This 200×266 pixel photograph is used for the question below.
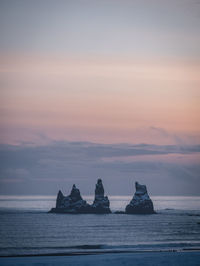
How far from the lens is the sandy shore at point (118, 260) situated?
3997cm

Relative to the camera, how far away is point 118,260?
41.1 meters

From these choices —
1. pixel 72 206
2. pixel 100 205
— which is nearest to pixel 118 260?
pixel 100 205

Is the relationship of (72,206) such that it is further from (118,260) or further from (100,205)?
(118,260)

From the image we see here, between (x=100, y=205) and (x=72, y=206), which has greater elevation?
(x=100, y=205)

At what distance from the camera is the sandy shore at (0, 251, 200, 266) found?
131 feet

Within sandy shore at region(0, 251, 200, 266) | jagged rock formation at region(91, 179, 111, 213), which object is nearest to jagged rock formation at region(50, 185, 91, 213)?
jagged rock formation at region(91, 179, 111, 213)

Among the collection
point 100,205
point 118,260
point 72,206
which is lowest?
point 118,260

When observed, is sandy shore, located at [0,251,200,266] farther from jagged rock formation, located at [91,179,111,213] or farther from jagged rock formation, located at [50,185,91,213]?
jagged rock formation, located at [50,185,91,213]

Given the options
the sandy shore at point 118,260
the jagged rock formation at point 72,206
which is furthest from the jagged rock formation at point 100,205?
the sandy shore at point 118,260

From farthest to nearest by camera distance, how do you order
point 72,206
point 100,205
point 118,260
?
point 72,206, point 100,205, point 118,260

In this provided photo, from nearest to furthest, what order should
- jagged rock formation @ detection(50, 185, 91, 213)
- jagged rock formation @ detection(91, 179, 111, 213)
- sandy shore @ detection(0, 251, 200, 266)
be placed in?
sandy shore @ detection(0, 251, 200, 266) → jagged rock formation @ detection(91, 179, 111, 213) → jagged rock formation @ detection(50, 185, 91, 213)

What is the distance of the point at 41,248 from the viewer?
59906 mm

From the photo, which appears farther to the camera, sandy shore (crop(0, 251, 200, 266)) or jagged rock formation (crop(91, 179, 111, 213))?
jagged rock formation (crop(91, 179, 111, 213))

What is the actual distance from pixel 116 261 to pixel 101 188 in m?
119
